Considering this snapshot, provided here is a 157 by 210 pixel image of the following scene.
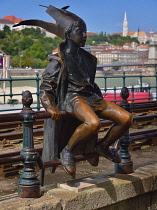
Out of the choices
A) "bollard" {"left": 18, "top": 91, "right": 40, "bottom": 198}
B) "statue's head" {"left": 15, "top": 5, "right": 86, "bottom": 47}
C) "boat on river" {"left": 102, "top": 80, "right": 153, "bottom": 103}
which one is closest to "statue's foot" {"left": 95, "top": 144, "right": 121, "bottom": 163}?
"bollard" {"left": 18, "top": 91, "right": 40, "bottom": 198}

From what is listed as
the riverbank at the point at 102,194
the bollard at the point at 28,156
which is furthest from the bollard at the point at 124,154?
the bollard at the point at 28,156

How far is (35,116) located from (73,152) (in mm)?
698

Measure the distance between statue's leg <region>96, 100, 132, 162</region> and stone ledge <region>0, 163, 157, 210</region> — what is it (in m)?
0.29

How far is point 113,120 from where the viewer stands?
447cm

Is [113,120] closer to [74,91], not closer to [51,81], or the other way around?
[74,91]

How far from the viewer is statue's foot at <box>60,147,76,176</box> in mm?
4285

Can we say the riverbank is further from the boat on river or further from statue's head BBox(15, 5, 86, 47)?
the boat on river

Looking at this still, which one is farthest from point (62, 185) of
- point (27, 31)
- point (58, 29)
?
point (27, 31)

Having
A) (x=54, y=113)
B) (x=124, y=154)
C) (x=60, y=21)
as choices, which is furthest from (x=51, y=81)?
(x=124, y=154)

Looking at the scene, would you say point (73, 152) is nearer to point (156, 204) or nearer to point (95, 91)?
point (95, 91)

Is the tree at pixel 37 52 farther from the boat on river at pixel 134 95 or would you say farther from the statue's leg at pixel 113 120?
the statue's leg at pixel 113 120

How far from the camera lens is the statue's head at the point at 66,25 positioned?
14.9ft

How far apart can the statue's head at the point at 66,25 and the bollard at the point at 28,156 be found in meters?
0.90

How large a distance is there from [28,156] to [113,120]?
951 millimetres
